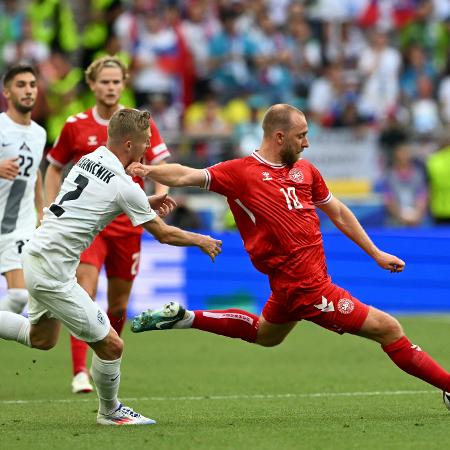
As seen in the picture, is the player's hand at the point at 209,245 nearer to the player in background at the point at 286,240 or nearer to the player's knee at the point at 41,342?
the player in background at the point at 286,240

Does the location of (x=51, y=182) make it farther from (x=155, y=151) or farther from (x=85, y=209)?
(x=85, y=209)

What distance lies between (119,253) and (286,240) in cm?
238

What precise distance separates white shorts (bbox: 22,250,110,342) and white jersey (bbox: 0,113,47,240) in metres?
2.50

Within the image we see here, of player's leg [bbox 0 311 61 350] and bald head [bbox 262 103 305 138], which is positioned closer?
bald head [bbox 262 103 305 138]

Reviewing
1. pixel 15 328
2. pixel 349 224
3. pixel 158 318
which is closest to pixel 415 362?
pixel 349 224

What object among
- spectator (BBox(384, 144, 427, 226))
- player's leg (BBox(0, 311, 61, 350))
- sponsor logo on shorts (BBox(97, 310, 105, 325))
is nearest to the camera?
sponsor logo on shorts (BBox(97, 310, 105, 325))

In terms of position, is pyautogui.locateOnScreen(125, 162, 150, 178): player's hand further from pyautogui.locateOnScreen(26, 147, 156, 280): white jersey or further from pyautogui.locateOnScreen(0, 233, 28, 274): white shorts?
pyautogui.locateOnScreen(0, 233, 28, 274): white shorts

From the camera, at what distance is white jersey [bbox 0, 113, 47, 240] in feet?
32.2

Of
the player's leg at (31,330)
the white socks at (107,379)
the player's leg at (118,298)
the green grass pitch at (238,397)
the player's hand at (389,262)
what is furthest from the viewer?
the player's leg at (118,298)

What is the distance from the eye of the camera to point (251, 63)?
2088 centimetres

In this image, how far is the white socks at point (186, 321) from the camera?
8.02 m

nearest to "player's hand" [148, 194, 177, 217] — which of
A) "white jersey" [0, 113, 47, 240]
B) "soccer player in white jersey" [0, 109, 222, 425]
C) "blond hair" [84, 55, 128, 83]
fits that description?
"soccer player in white jersey" [0, 109, 222, 425]

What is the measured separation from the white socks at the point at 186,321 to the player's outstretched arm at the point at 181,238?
2.84ft

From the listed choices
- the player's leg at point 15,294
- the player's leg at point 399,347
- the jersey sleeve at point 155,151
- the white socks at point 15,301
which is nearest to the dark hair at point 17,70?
the jersey sleeve at point 155,151
